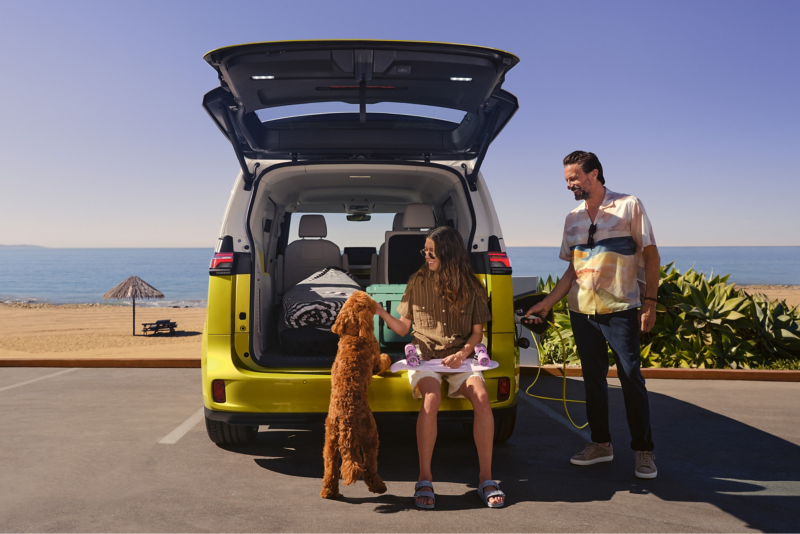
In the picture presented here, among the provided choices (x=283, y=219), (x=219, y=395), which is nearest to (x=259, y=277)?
(x=219, y=395)

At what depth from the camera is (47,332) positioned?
60.0 ft

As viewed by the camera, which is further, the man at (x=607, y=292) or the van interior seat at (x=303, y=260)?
the van interior seat at (x=303, y=260)

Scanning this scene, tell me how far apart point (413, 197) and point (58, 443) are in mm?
3755

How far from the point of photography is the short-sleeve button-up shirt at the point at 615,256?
3.43 m

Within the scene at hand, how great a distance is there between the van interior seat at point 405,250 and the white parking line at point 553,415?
5.86 ft

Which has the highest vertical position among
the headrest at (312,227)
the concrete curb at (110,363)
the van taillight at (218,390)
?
the headrest at (312,227)

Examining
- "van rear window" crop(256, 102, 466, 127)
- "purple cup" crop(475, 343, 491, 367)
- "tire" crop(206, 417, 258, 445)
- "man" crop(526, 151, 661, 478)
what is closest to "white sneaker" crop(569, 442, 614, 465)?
"man" crop(526, 151, 661, 478)

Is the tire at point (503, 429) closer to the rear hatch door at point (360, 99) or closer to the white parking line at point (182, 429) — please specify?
the rear hatch door at point (360, 99)

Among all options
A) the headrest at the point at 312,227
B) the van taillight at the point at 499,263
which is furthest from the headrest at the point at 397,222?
the van taillight at the point at 499,263

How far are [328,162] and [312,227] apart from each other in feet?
5.37

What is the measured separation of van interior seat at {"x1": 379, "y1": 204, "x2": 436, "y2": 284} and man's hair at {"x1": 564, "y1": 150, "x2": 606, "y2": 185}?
4.95 ft

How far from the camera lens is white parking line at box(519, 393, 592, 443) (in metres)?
4.44

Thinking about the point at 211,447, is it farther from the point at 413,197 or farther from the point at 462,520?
the point at 413,197

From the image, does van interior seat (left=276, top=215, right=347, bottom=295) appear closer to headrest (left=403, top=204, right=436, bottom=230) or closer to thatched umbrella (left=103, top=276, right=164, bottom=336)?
headrest (left=403, top=204, right=436, bottom=230)
